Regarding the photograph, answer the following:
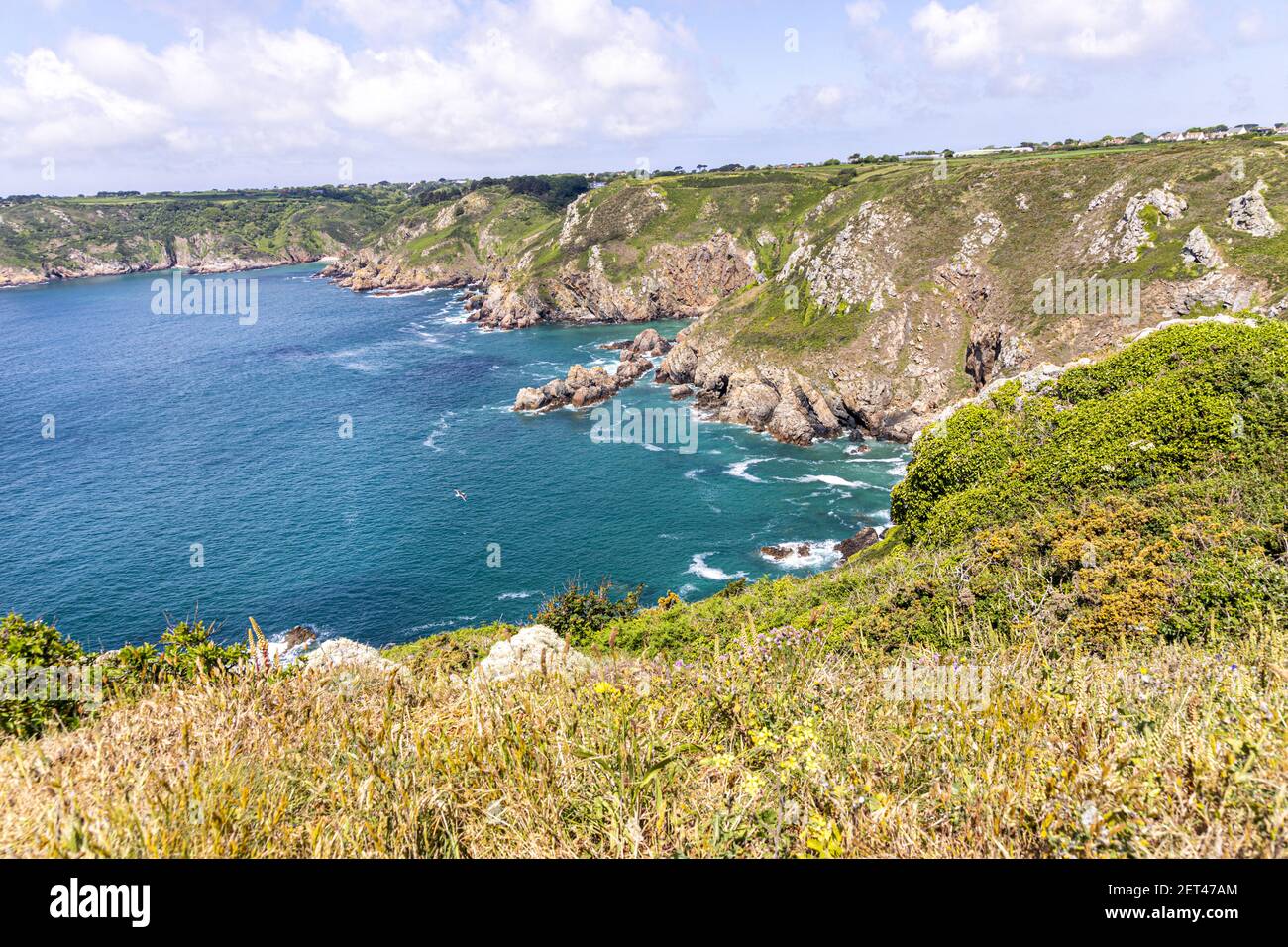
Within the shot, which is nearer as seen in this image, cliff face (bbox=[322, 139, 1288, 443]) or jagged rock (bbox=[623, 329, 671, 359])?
cliff face (bbox=[322, 139, 1288, 443])

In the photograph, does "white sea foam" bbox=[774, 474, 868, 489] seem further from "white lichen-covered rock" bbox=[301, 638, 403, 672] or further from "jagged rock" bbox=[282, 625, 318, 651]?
"white lichen-covered rock" bbox=[301, 638, 403, 672]

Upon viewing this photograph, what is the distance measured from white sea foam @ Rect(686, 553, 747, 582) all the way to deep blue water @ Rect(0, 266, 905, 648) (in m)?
0.28

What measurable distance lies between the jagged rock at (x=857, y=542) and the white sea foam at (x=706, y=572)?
8.54 metres

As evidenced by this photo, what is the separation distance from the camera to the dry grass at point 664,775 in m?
4.49

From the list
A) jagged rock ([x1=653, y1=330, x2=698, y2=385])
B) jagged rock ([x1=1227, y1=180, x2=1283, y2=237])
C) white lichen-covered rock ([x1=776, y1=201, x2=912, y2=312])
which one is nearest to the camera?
jagged rock ([x1=1227, y1=180, x2=1283, y2=237])

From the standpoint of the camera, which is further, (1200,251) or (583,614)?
(1200,251)

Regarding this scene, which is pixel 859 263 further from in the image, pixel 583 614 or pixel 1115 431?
pixel 583 614

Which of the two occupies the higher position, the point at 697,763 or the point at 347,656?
the point at 697,763

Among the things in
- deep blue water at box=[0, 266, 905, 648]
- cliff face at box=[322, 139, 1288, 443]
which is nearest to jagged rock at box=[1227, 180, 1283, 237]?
cliff face at box=[322, 139, 1288, 443]

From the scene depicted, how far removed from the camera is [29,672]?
10.3 meters

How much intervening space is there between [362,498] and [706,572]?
35.6 m

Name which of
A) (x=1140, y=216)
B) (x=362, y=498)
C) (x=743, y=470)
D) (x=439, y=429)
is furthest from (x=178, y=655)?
(x=1140, y=216)

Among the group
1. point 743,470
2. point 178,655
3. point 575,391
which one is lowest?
point 743,470

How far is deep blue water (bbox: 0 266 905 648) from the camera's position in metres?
49.5
